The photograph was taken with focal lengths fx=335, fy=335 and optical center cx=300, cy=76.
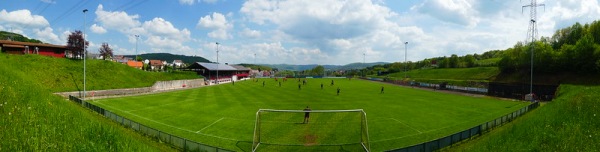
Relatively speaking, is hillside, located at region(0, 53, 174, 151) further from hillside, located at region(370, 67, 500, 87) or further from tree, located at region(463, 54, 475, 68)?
tree, located at region(463, 54, 475, 68)

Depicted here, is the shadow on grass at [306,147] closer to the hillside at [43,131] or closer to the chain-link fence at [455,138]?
the chain-link fence at [455,138]

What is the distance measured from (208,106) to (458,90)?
5077 cm

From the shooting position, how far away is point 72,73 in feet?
185

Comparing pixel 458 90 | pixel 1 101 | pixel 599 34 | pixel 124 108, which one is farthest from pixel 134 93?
pixel 599 34

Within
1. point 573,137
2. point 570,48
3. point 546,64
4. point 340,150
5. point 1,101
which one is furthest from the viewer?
point 546,64

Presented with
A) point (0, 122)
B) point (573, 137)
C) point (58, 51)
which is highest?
point (58, 51)

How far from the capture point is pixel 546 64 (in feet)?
276

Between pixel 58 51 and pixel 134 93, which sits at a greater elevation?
pixel 58 51

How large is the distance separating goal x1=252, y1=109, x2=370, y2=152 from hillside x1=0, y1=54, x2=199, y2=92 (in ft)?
121

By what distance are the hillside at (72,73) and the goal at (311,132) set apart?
3692cm

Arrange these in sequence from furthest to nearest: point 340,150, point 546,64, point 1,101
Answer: point 546,64 < point 340,150 < point 1,101

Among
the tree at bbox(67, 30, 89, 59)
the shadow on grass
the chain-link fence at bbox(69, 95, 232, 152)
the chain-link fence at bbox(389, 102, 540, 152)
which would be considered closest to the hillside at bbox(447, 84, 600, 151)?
the chain-link fence at bbox(389, 102, 540, 152)

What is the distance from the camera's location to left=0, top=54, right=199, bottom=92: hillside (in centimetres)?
5050

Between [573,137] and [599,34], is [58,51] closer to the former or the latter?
[573,137]
